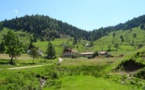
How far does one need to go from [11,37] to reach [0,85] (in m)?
55.5

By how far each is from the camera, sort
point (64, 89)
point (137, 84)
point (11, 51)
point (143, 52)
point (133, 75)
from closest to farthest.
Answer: point (64, 89) < point (137, 84) < point (133, 75) < point (143, 52) < point (11, 51)

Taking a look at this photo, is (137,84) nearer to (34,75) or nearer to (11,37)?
(34,75)

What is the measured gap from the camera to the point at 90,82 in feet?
159

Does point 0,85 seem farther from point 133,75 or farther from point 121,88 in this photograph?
point 133,75

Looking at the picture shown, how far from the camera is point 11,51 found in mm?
98438

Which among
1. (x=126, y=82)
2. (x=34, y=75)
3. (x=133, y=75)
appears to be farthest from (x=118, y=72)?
(x=34, y=75)

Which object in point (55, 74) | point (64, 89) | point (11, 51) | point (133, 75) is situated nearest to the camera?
point (64, 89)

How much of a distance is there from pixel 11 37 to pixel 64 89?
206 ft

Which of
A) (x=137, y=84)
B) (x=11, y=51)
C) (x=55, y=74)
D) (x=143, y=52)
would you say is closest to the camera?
(x=137, y=84)

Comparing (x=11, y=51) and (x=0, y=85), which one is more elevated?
(x=11, y=51)

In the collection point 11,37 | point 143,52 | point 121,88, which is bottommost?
point 121,88

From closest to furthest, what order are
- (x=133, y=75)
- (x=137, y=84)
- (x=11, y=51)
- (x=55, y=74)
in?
(x=137, y=84)
(x=133, y=75)
(x=55, y=74)
(x=11, y=51)

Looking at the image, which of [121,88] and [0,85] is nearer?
[121,88]

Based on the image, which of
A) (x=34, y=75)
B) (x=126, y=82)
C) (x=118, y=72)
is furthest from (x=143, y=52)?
(x=34, y=75)
